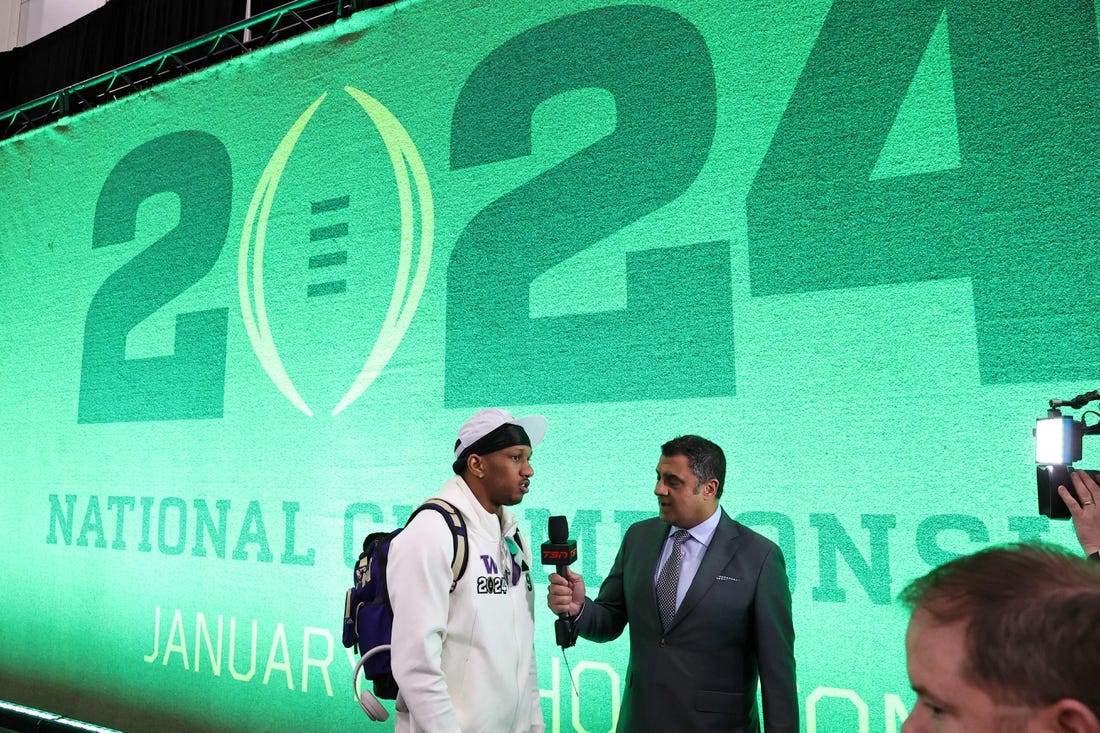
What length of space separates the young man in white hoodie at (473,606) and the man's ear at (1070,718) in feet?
4.30

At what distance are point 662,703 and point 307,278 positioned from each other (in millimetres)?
2972

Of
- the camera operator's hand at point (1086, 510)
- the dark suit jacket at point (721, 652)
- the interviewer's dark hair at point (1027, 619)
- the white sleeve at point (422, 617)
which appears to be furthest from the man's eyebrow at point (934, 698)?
the dark suit jacket at point (721, 652)

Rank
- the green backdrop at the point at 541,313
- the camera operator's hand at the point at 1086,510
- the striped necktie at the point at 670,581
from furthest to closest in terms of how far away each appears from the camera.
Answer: the green backdrop at the point at 541,313, the striped necktie at the point at 670,581, the camera operator's hand at the point at 1086,510

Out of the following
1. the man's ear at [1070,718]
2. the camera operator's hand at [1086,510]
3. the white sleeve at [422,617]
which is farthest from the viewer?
the white sleeve at [422,617]

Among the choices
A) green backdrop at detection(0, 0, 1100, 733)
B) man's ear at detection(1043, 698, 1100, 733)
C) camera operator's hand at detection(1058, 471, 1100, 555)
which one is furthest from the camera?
green backdrop at detection(0, 0, 1100, 733)

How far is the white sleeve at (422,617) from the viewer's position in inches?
64.7

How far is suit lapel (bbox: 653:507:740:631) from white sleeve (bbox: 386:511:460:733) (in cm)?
61

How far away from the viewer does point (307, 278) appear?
4156 mm

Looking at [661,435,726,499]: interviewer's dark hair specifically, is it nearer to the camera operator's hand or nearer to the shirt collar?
the shirt collar

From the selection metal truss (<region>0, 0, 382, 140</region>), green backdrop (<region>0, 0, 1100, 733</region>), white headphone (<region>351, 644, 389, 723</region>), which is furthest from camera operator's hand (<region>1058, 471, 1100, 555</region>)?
metal truss (<region>0, 0, 382, 140</region>)

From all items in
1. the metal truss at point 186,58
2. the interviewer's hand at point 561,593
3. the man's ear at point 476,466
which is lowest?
the interviewer's hand at point 561,593

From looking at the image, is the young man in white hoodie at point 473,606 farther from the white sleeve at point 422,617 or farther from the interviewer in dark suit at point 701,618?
the interviewer in dark suit at point 701,618

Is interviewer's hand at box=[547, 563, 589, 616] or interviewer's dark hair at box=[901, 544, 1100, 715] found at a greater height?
interviewer's dark hair at box=[901, 544, 1100, 715]

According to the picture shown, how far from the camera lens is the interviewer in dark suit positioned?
1914 mm
